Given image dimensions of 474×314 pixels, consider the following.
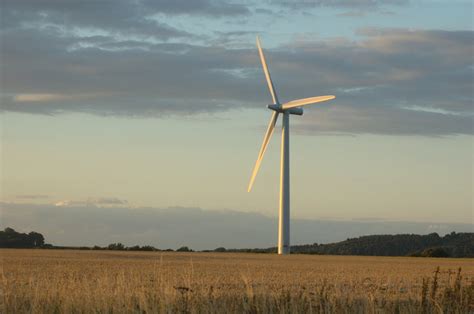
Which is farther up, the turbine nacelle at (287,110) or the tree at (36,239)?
the turbine nacelle at (287,110)

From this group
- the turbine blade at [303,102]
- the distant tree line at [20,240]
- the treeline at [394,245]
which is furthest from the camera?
the treeline at [394,245]

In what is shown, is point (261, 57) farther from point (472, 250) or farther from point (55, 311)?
point (472, 250)

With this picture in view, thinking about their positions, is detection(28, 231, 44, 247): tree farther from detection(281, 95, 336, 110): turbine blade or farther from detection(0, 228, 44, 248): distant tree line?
detection(281, 95, 336, 110): turbine blade

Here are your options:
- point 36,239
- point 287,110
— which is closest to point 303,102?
point 287,110

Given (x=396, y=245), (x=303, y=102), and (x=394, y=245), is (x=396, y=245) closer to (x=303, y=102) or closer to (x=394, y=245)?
(x=394, y=245)

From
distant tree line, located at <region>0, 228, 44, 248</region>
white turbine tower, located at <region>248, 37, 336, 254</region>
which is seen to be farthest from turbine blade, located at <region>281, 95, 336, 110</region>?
distant tree line, located at <region>0, 228, 44, 248</region>

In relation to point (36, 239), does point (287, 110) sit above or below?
→ above

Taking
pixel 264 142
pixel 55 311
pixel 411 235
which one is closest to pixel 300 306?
pixel 55 311

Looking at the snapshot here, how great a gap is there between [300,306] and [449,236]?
143 m

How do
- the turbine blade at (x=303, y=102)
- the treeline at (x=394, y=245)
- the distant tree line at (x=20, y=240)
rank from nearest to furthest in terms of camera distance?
the turbine blade at (x=303, y=102) → the distant tree line at (x=20, y=240) → the treeline at (x=394, y=245)

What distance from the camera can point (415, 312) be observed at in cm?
1964

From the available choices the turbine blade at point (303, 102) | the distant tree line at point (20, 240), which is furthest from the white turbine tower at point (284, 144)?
the distant tree line at point (20, 240)

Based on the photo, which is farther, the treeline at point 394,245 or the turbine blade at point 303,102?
the treeline at point 394,245

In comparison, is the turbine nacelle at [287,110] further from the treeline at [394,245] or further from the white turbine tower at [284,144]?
the treeline at [394,245]
